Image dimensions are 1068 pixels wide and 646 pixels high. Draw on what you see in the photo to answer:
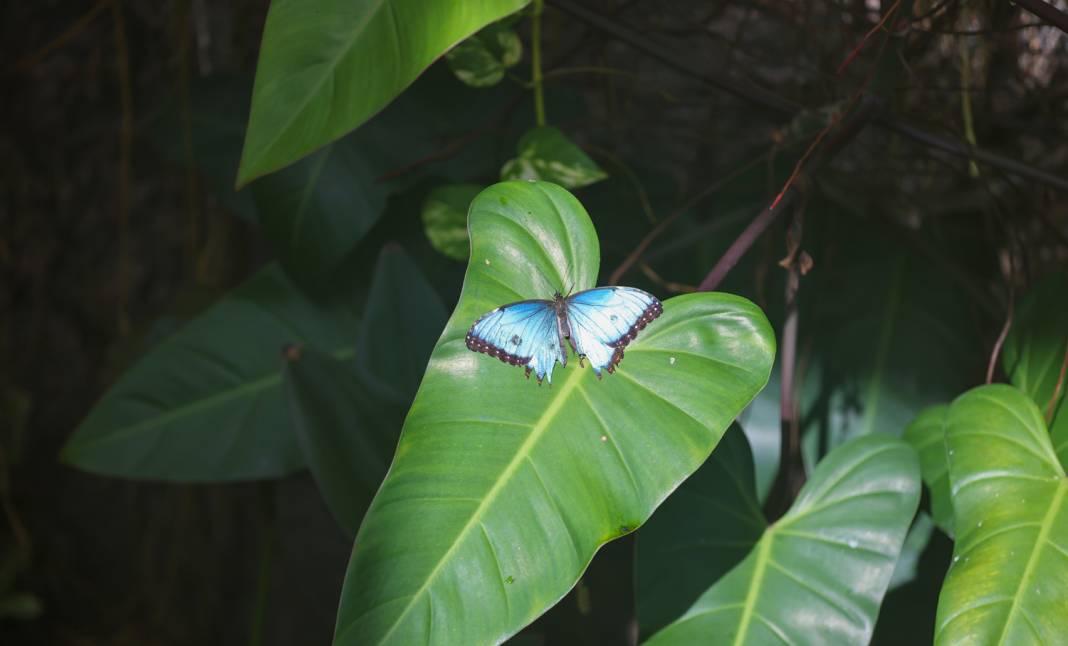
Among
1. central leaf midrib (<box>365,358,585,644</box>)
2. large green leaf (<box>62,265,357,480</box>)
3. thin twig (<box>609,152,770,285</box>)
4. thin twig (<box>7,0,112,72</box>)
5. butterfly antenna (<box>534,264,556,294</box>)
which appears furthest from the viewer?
thin twig (<box>7,0,112,72</box>)

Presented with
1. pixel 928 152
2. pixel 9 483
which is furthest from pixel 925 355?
pixel 9 483

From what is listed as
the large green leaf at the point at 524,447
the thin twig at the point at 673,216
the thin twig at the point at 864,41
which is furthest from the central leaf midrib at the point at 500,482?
the thin twig at the point at 864,41

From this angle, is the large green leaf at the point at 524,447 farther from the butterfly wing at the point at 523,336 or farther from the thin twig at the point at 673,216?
the thin twig at the point at 673,216

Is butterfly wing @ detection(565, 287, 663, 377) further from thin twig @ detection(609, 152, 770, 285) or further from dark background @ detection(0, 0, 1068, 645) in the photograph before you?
dark background @ detection(0, 0, 1068, 645)

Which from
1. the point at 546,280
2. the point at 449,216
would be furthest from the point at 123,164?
the point at 546,280

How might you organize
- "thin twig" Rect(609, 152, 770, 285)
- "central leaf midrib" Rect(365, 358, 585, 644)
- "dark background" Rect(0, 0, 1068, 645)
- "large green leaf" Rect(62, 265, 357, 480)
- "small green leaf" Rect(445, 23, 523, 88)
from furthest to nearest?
"dark background" Rect(0, 0, 1068, 645), "large green leaf" Rect(62, 265, 357, 480), "small green leaf" Rect(445, 23, 523, 88), "thin twig" Rect(609, 152, 770, 285), "central leaf midrib" Rect(365, 358, 585, 644)

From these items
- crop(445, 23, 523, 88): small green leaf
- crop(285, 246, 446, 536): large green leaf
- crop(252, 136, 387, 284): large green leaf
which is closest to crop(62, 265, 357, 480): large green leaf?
crop(252, 136, 387, 284): large green leaf

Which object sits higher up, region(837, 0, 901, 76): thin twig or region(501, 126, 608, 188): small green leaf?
region(837, 0, 901, 76): thin twig
